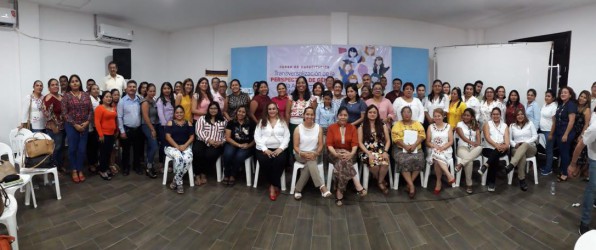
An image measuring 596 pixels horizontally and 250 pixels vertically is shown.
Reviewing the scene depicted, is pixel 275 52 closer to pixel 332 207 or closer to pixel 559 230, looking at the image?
pixel 332 207

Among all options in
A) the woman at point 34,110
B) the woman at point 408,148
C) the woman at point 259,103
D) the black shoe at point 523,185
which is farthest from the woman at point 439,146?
the woman at point 34,110

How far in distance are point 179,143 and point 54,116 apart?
158 centimetres

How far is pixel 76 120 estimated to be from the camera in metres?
3.69

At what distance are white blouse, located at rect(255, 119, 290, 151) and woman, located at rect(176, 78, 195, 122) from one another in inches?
46.0

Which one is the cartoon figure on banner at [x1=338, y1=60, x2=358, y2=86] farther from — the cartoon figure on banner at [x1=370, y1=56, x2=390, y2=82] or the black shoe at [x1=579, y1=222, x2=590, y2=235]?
the black shoe at [x1=579, y1=222, x2=590, y2=235]

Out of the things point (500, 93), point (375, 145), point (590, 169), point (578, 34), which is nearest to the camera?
point (590, 169)

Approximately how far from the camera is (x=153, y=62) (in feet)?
23.2

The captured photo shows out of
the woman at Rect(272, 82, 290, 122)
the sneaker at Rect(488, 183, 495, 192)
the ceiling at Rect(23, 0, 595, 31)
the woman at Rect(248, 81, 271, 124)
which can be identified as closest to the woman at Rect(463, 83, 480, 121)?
the sneaker at Rect(488, 183, 495, 192)

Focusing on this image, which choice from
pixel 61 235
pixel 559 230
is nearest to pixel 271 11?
pixel 61 235

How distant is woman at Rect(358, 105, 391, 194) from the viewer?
11.4ft

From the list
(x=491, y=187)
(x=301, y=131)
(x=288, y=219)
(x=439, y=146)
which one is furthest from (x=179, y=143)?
(x=491, y=187)

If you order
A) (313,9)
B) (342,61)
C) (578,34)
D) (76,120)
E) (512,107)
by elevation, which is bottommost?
(76,120)

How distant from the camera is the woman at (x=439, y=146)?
358 centimetres

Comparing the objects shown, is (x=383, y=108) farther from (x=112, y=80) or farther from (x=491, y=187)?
(x=112, y=80)
